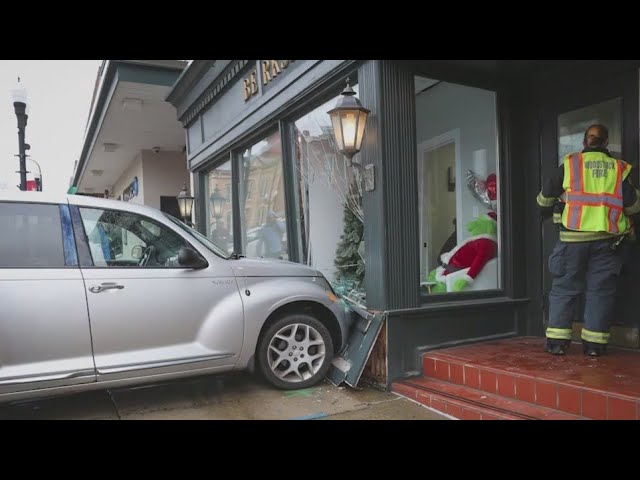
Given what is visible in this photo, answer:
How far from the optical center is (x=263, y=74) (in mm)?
6504

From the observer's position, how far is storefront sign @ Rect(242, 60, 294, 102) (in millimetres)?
6016

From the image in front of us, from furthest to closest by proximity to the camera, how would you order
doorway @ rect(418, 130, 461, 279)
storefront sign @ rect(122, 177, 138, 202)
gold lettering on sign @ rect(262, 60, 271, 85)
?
storefront sign @ rect(122, 177, 138, 202), gold lettering on sign @ rect(262, 60, 271, 85), doorway @ rect(418, 130, 461, 279)

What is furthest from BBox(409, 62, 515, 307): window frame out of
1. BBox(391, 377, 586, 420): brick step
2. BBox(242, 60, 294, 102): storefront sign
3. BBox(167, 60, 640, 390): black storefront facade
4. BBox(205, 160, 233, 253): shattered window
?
BBox(205, 160, 233, 253): shattered window

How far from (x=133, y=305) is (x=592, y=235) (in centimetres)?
369

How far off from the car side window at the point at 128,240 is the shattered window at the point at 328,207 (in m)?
2.02

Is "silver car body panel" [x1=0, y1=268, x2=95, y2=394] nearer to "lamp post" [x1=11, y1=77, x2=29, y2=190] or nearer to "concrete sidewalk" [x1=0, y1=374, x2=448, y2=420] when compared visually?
"concrete sidewalk" [x1=0, y1=374, x2=448, y2=420]

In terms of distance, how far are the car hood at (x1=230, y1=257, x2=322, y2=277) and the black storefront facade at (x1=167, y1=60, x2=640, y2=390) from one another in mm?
627

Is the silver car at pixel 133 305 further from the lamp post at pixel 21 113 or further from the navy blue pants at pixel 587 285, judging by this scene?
the lamp post at pixel 21 113

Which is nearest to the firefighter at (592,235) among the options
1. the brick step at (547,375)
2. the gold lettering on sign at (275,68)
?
the brick step at (547,375)

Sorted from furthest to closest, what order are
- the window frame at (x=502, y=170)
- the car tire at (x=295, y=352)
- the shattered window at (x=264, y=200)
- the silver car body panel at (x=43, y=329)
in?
1. the shattered window at (x=264, y=200)
2. the window frame at (x=502, y=170)
3. the car tire at (x=295, y=352)
4. the silver car body panel at (x=43, y=329)

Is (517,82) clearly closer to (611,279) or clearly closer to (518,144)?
(518,144)

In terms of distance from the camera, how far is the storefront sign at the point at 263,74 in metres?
6.02

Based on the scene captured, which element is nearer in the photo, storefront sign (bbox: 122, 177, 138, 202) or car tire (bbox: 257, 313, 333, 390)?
car tire (bbox: 257, 313, 333, 390)
